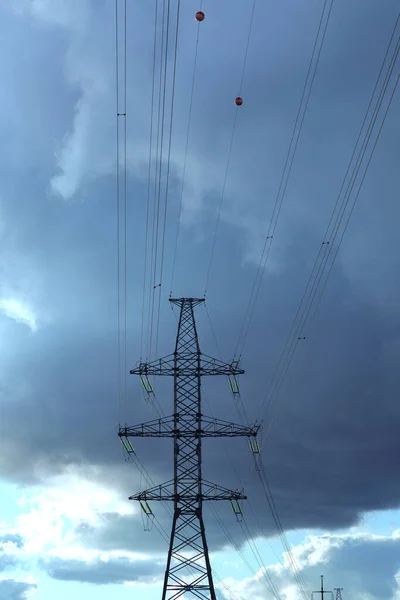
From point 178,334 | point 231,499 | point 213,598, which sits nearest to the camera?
point 213,598

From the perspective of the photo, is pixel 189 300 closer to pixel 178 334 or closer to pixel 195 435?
pixel 178 334

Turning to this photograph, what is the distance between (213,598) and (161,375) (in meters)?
19.7

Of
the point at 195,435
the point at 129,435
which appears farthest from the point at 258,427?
the point at 129,435

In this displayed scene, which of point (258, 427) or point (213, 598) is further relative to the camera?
point (258, 427)

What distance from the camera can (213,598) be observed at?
68438 mm

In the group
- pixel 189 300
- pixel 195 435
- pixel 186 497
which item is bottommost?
pixel 186 497

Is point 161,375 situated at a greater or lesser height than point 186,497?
greater

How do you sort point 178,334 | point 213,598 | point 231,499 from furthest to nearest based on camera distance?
point 178,334
point 231,499
point 213,598

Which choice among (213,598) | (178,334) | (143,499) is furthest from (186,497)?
(178,334)

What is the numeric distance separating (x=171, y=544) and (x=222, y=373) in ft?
51.7

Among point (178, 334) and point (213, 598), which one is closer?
point (213, 598)

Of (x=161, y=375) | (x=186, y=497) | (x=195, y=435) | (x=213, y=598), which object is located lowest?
(x=213, y=598)

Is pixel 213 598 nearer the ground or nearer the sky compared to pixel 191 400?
nearer the ground

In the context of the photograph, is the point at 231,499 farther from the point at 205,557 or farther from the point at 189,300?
the point at 189,300
